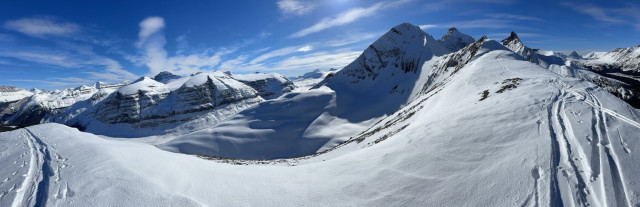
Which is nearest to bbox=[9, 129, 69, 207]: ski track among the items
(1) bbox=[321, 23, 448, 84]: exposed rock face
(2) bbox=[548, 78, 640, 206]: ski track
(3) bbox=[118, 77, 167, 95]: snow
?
(2) bbox=[548, 78, 640, 206]: ski track

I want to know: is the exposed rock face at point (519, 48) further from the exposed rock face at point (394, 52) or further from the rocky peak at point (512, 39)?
the exposed rock face at point (394, 52)

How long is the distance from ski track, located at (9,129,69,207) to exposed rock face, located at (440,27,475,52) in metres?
158

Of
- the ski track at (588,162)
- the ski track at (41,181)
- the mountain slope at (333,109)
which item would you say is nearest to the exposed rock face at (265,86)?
the mountain slope at (333,109)

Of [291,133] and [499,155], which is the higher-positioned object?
[499,155]

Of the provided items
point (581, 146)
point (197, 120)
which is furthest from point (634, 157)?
point (197, 120)

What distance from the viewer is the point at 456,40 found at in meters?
149

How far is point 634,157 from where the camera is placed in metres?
6.66

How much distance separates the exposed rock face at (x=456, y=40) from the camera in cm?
14388

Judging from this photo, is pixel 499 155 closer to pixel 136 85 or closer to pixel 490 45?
pixel 490 45

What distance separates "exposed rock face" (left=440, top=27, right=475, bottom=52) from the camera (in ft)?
472

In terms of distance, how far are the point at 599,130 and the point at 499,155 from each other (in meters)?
4.08

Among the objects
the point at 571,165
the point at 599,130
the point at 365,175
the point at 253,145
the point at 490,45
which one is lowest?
the point at 253,145

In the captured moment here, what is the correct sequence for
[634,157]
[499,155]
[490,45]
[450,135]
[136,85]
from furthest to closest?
[136,85]
[490,45]
[450,135]
[499,155]
[634,157]

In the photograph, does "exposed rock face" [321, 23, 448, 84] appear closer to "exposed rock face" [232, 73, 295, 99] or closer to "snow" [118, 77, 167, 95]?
"exposed rock face" [232, 73, 295, 99]
